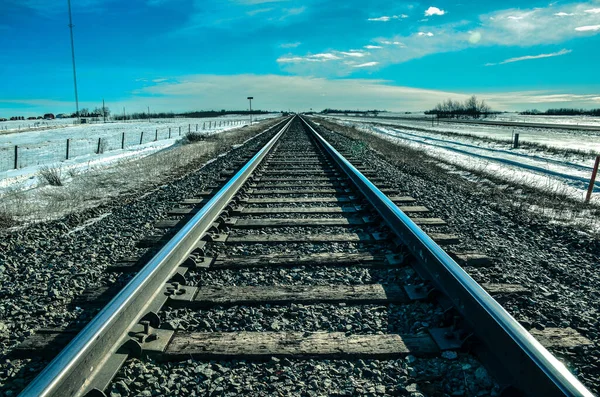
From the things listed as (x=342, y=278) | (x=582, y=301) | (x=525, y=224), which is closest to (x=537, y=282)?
(x=582, y=301)

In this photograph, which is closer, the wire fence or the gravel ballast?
the gravel ballast

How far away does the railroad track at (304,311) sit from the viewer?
1986 mm

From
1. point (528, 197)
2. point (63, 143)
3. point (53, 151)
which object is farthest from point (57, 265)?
point (63, 143)

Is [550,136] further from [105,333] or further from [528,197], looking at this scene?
Answer: [105,333]

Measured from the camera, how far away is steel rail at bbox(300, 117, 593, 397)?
171 centimetres

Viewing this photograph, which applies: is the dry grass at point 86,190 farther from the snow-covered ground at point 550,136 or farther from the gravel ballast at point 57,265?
the snow-covered ground at point 550,136

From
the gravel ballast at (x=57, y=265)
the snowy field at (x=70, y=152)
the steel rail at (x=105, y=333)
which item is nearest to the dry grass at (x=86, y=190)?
the gravel ballast at (x=57, y=265)

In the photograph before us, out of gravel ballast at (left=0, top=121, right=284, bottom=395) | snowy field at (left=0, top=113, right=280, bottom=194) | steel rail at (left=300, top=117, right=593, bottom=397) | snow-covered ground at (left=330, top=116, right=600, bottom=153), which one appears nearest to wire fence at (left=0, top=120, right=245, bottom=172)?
snowy field at (left=0, top=113, right=280, bottom=194)

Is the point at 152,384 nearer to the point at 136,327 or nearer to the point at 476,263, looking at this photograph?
the point at 136,327

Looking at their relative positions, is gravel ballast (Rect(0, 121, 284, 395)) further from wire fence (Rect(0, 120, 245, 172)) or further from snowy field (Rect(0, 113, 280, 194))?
wire fence (Rect(0, 120, 245, 172))

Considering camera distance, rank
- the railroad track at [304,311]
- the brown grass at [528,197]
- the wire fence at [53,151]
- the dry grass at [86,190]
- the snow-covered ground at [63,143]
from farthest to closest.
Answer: the snow-covered ground at [63,143]
the wire fence at [53,151]
the dry grass at [86,190]
the brown grass at [528,197]
the railroad track at [304,311]

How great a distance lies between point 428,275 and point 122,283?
2.41 m

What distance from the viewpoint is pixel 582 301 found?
296cm

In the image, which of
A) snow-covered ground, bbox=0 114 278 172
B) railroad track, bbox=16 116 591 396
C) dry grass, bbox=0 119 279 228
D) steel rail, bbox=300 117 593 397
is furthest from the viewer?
snow-covered ground, bbox=0 114 278 172
